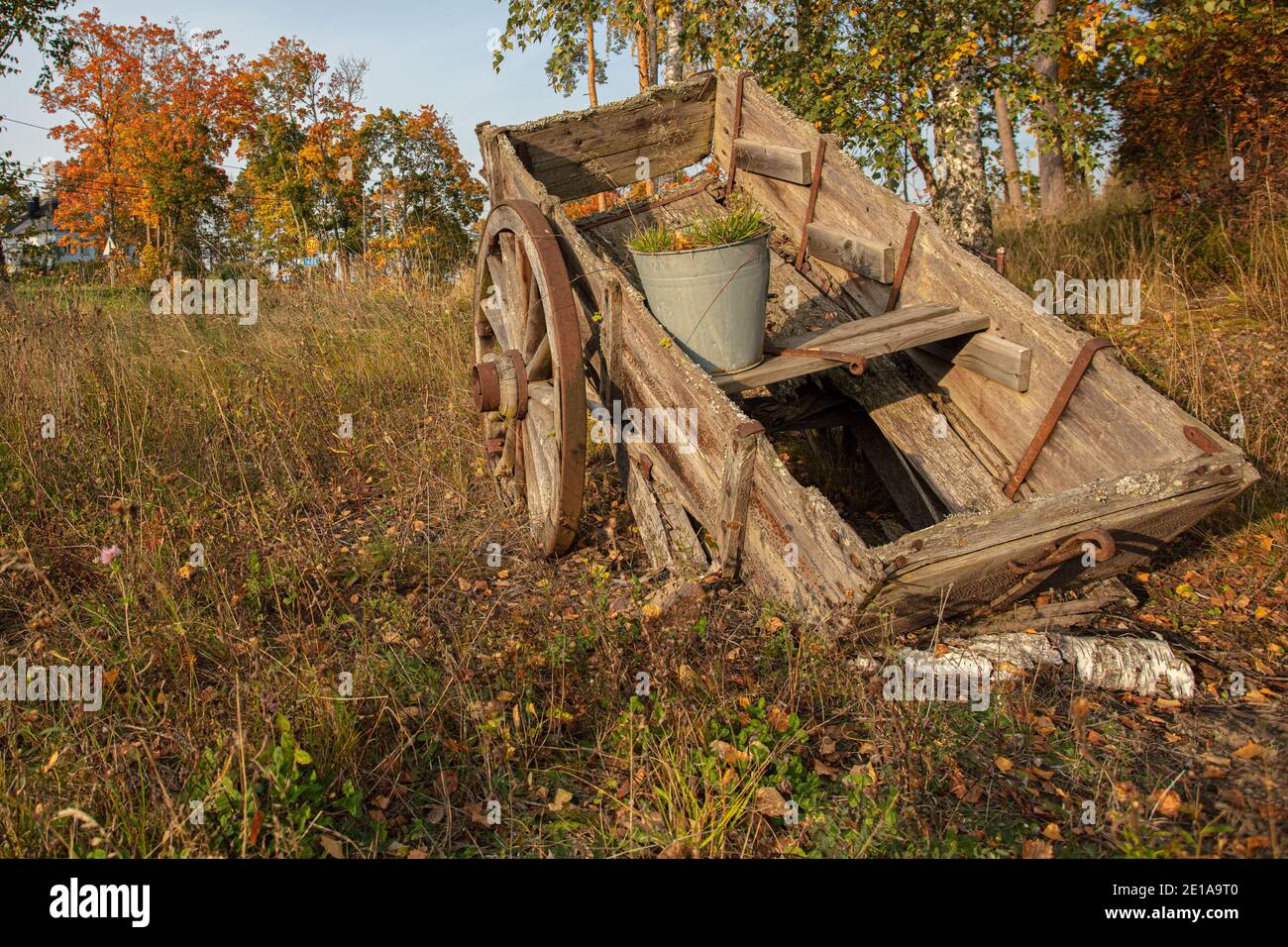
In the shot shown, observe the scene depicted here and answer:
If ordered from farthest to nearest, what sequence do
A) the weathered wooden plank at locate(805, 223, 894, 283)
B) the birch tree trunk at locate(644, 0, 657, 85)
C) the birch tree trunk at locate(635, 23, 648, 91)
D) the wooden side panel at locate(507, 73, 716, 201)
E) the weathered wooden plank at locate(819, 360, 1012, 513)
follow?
the birch tree trunk at locate(635, 23, 648, 91)
the birch tree trunk at locate(644, 0, 657, 85)
the wooden side panel at locate(507, 73, 716, 201)
the weathered wooden plank at locate(805, 223, 894, 283)
the weathered wooden plank at locate(819, 360, 1012, 513)

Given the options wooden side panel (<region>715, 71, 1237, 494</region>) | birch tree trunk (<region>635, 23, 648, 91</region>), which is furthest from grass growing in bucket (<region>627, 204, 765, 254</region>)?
birch tree trunk (<region>635, 23, 648, 91</region>)

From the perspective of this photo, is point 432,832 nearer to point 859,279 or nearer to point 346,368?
point 859,279

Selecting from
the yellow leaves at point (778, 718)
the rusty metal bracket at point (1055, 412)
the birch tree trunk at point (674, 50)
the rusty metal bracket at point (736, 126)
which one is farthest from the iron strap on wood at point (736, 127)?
the birch tree trunk at point (674, 50)

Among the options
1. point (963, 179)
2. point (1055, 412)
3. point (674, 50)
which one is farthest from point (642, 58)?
point (1055, 412)

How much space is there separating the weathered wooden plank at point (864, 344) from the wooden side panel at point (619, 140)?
1691mm

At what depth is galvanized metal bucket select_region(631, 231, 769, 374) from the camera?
116 inches

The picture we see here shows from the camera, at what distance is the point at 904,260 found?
3.48 meters

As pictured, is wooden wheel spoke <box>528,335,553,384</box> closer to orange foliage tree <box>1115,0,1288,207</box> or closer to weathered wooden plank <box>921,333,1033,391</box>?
weathered wooden plank <box>921,333,1033,391</box>

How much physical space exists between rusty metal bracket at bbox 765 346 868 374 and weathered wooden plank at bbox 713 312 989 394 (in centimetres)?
2

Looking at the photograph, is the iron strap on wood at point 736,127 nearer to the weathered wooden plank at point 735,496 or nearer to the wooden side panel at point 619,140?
the wooden side panel at point 619,140

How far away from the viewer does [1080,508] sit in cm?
222

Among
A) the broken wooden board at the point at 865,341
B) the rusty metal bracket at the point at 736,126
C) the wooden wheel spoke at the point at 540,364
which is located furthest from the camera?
the rusty metal bracket at the point at 736,126

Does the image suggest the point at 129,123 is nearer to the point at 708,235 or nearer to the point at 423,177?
the point at 423,177

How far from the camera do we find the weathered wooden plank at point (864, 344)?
2.96 meters
